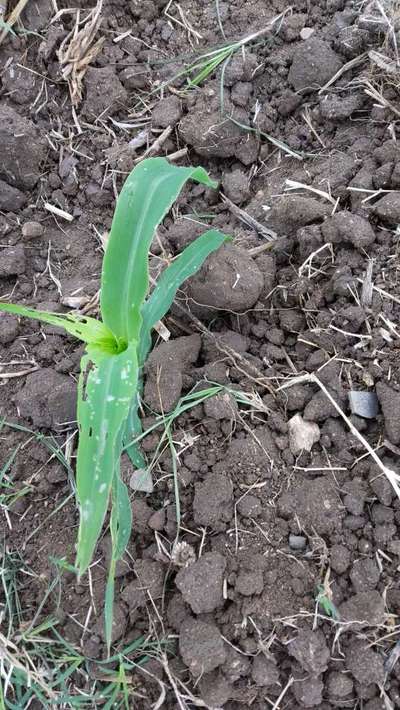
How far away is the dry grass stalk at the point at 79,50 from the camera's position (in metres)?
1.74

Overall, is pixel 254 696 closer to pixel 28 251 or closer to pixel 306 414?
pixel 306 414

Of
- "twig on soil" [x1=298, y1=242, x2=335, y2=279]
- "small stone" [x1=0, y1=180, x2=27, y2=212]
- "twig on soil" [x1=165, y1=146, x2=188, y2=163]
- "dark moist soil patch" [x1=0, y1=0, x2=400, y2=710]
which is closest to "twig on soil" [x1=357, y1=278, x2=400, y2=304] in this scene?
"dark moist soil patch" [x1=0, y1=0, x2=400, y2=710]

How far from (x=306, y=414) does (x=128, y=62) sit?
118 centimetres

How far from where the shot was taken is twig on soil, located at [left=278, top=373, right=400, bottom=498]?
1.17 meters

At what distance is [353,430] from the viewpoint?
4.05 ft

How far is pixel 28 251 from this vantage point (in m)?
1.63

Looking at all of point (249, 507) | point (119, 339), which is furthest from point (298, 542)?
point (119, 339)

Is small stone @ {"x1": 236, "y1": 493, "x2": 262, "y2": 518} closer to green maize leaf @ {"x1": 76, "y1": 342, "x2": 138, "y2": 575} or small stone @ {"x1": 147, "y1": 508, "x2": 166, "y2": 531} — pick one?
small stone @ {"x1": 147, "y1": 508, "x2": 166, "y2": 531}

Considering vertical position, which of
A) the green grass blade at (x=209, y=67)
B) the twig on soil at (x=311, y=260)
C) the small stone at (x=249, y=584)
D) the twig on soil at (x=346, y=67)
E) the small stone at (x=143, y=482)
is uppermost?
the green grass blade at (x=209, y=67)

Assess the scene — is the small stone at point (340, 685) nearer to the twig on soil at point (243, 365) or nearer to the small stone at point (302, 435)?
the small stone at point (302, 435)

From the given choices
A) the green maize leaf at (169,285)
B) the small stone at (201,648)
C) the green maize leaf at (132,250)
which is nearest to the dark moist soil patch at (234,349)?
the small stone at (201,648)

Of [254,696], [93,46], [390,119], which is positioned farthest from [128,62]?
[254,696]

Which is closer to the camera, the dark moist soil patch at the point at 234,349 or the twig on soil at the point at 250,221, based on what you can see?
the dark moist soil patch at the point at 234,349

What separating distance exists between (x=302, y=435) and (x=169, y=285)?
403 millimetres
